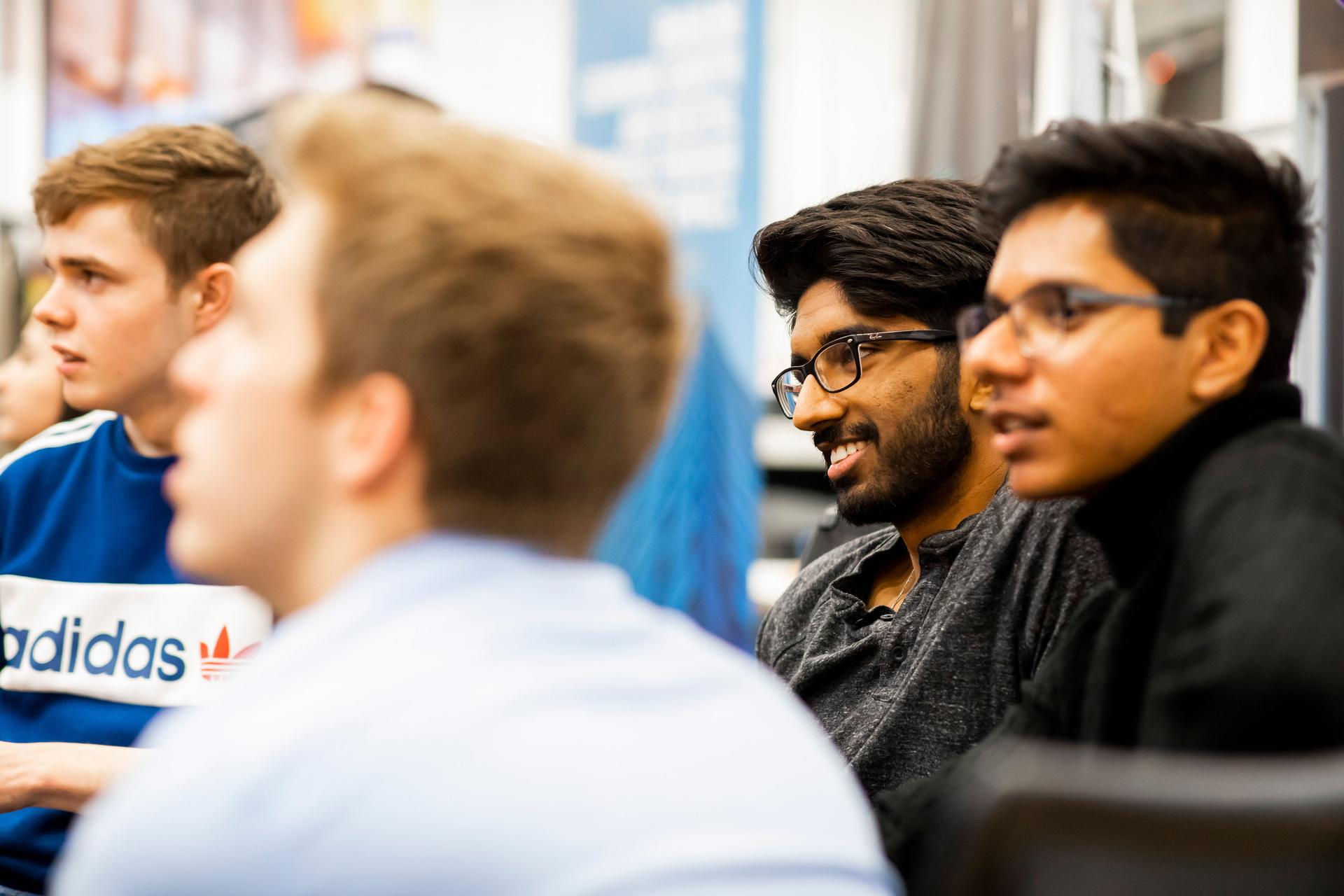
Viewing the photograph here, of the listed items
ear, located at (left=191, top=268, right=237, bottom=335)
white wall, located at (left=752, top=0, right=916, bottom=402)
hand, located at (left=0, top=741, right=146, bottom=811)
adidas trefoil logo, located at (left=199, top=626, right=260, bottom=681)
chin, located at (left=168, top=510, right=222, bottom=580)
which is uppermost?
white wall, located at (left=752, top=0, right=916, bottom=402)

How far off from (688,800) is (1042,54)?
371cm

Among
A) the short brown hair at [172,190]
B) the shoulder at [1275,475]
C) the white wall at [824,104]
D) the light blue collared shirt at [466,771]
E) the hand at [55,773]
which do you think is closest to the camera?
the light blue collared shirt at [466,771]

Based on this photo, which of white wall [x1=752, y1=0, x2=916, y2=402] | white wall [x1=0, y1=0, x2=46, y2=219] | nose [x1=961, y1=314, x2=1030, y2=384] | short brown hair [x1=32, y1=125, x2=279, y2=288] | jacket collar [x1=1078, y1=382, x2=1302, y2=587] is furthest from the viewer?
white wall [x1=0, y1=0, x2=46, y2=219]

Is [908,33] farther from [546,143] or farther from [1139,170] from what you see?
[546,143]

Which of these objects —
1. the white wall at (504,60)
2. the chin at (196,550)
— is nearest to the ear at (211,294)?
the chin at (196,550)

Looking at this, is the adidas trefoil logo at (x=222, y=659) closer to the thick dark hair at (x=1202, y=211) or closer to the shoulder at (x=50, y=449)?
the shoulder at (x=50, y=449)

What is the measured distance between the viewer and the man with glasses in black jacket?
0.84 meters

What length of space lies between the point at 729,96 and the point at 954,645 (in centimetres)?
315

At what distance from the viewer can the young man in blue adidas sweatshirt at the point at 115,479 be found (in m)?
1.45

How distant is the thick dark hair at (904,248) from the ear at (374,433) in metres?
1.03

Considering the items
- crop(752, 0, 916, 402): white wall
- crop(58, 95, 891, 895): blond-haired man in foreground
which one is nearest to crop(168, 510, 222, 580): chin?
crop(58, 95, 891, 895): blond-haired man in foreground

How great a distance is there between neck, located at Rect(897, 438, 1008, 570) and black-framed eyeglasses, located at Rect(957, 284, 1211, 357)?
0.52 meters

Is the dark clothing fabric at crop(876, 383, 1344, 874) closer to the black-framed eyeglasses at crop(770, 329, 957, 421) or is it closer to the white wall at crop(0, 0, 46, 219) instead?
the black-framed eyeglasses at crop(770, 329, 957, 421)

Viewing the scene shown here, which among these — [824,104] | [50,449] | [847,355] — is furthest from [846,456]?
[824,104]
